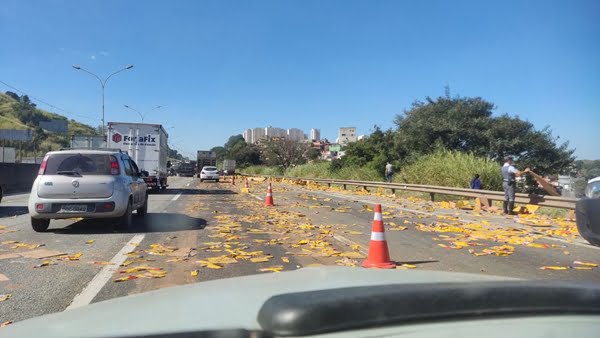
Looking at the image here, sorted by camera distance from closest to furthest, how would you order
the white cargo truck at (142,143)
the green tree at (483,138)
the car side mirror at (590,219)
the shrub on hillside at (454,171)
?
1. the car side mirror at (590,219)
2. the shrub on hillside at (454,171)
3. the white cargo truck at (142,143)
4. the green tree at (483,138)

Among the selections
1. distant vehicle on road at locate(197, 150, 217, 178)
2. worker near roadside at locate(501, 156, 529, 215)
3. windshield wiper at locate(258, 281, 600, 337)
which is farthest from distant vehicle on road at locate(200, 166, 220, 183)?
windshield wiper at locate(258, 281, 600, 337)

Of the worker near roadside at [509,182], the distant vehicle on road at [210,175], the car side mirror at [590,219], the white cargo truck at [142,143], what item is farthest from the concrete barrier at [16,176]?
the car side mirror at [590,219]

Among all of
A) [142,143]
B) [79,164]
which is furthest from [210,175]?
[79,164]

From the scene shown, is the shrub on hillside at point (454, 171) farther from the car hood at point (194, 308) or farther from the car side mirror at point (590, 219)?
the car hood at point (194, 308)

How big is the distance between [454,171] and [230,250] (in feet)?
59.2

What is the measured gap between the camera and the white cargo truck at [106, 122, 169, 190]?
25.1 meters

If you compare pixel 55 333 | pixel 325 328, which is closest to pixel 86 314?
pixel 55 333

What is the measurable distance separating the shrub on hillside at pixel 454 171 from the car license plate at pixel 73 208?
1778cm

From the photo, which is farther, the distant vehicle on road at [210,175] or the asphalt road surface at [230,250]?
the distant vehicle on road at [210,175]

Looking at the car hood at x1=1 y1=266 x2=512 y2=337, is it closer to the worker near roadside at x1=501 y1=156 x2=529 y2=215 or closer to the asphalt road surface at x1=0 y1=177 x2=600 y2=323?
the asphalt road surface at x1=0 y1=177 x2=600 y2=323

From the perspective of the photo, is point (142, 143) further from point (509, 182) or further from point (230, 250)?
point (230, 250)

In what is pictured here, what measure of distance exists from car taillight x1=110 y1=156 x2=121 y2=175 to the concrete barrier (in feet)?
61.5

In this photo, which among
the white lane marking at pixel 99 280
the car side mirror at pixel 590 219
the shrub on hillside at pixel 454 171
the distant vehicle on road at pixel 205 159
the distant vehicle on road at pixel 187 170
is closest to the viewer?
the car side mirror at pixel 590 219

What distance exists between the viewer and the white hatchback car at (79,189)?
10586 millimetres
